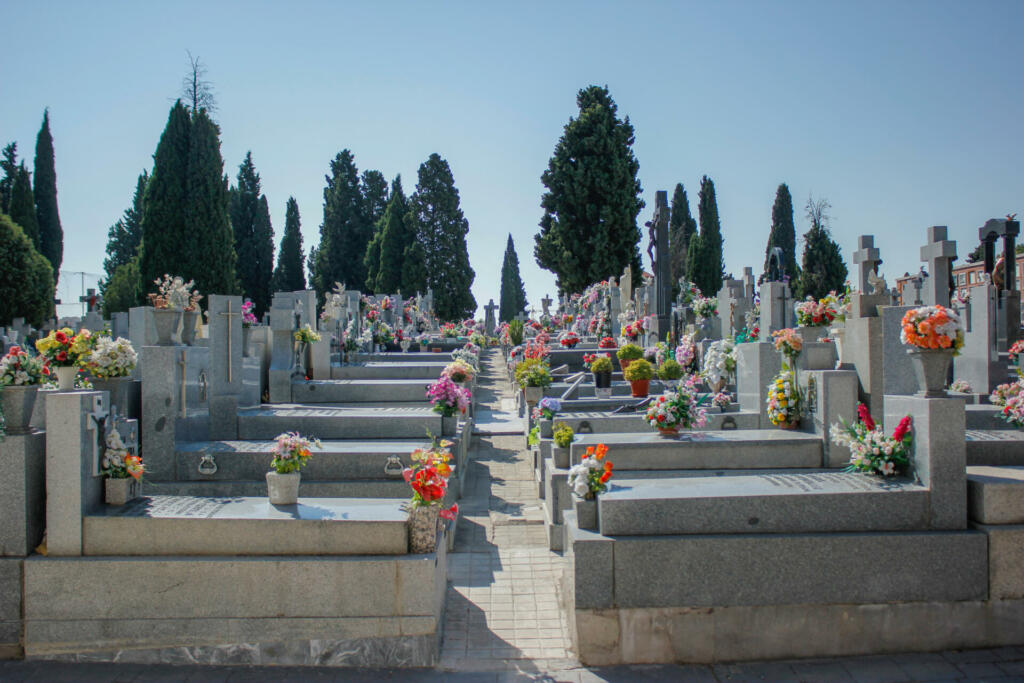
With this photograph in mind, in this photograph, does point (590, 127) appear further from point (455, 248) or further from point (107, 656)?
point (107, 656)

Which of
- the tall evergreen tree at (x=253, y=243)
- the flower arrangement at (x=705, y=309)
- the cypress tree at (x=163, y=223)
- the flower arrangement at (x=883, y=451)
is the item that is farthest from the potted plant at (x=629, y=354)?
the tall evergreen tree at (x=253, y=243)

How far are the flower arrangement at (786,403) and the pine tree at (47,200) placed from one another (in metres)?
38.9

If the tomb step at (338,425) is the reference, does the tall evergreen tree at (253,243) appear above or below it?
above

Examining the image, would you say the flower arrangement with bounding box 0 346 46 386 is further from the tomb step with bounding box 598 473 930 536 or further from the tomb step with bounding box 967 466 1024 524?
the tomb step with bounding box 967 466 1024 524

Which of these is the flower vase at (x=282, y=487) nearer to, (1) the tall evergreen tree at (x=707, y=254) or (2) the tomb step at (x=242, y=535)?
(2) the tomb step at (x=242, y=535)

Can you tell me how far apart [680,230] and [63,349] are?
46.8m

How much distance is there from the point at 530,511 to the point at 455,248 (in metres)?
38.8

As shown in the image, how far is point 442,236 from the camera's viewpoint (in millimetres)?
46375

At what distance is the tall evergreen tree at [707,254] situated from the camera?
4609 centimetres

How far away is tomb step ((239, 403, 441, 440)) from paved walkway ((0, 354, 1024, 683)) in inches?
95.8

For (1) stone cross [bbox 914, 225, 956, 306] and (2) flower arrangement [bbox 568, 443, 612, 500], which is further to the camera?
(1) stone cross [bbox 914, 225, 956, 306]

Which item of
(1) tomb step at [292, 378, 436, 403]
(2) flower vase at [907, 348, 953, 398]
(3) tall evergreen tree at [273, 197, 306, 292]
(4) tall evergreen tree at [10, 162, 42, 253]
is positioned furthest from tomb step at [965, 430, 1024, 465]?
(3) tall evergreen tree at [273, 197, 306, 292]

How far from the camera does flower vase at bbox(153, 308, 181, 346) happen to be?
8250mm

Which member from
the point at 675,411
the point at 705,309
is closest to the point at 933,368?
the point at 675,411
